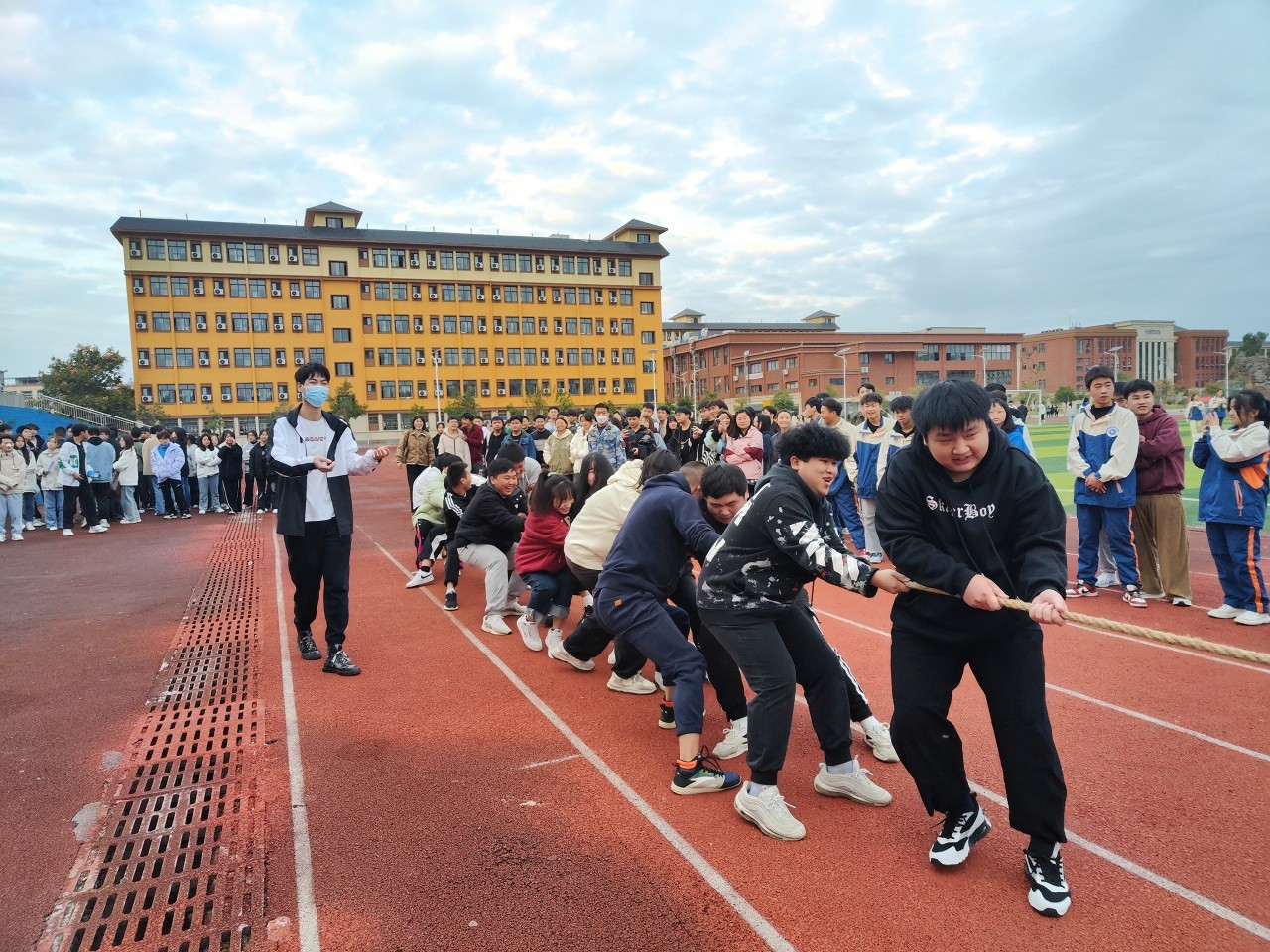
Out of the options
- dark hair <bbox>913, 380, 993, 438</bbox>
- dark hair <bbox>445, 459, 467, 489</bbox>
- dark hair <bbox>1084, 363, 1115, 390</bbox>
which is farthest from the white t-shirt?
dark hair <bbox>1084, 363, 1115, 390</bbox>

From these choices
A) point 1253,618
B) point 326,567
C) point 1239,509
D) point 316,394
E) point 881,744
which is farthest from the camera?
point 1239,509

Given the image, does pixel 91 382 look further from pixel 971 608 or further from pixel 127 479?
pixel 971 608

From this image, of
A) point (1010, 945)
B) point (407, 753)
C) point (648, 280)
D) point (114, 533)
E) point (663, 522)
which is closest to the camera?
point (1010, 945)

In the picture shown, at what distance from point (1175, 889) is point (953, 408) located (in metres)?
2.08

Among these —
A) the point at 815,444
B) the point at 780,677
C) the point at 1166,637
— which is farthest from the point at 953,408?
the point at 780,677

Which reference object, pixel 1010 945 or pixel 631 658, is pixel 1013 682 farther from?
pixel 631 658

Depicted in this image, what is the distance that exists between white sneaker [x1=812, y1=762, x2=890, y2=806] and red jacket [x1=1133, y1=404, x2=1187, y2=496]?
5.07 metres

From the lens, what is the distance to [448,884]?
3047 mm

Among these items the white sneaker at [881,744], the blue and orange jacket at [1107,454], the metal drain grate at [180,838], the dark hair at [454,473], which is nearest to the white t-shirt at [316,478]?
the metal drain grate at [180,838]

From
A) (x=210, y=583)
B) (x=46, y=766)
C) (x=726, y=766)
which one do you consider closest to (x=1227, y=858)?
(x=726, y=766)

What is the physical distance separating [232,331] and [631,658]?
67031 millimetres

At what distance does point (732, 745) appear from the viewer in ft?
13.8

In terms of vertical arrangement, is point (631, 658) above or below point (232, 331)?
below

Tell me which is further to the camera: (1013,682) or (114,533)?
(114,533)
